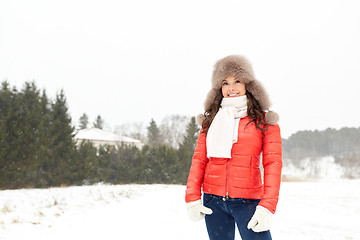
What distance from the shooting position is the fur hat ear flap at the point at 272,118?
2.12 metres

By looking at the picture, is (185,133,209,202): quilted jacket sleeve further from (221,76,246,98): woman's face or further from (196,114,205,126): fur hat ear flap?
(221,76,246,98): woman's face

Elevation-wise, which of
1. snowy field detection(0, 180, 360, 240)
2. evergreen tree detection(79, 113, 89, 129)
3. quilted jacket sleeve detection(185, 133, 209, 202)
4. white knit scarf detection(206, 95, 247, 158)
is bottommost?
snowy field detection(0, 180, 360, 240)

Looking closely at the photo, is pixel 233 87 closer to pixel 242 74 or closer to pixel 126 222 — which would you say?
pixel 242 74

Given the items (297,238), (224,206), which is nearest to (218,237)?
(224,206)

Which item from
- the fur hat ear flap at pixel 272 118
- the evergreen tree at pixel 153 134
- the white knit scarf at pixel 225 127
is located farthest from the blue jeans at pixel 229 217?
the evergreen tree at pixel 153 134

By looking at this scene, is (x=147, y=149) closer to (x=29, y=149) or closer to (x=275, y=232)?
(x=29, y=149)

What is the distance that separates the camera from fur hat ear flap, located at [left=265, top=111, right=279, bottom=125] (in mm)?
2115

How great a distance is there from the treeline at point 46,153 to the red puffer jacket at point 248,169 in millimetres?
17401

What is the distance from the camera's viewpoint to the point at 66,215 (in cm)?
666

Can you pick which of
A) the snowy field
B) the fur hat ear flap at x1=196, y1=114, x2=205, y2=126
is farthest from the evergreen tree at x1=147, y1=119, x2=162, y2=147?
the fur hat ear flap at x1=196, y1=114, x2=205, y2=126

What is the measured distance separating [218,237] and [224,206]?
1.08 feet

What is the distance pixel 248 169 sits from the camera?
2131 mm

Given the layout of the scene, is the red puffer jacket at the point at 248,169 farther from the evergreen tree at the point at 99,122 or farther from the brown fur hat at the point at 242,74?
the evergreen tree at the point at 99,122

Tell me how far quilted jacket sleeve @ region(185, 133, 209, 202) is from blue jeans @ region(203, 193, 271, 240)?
0.11 metres
